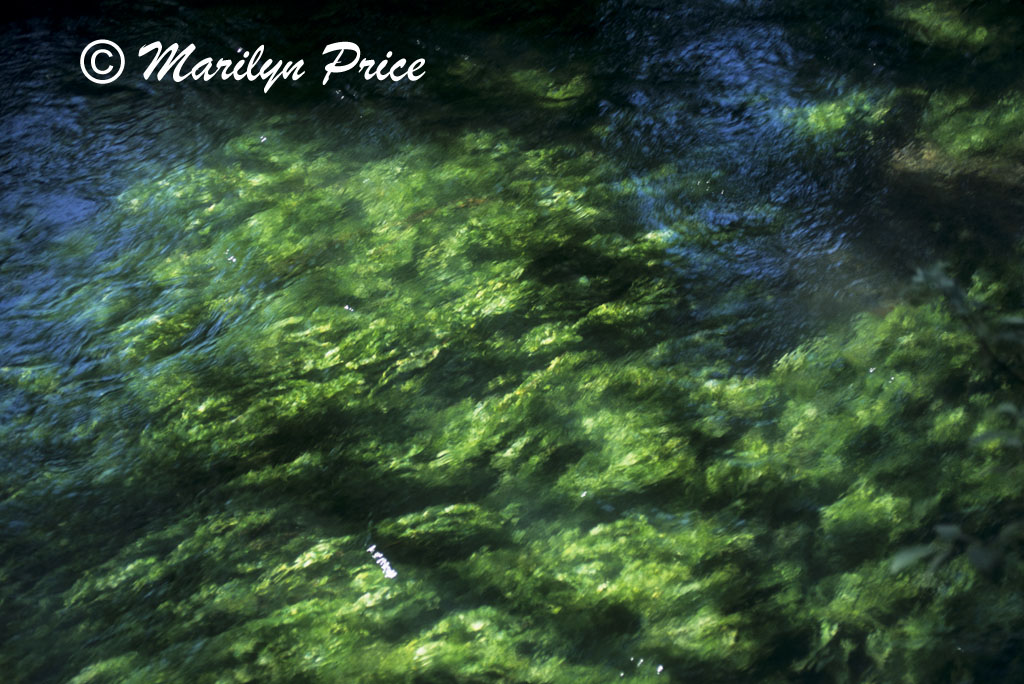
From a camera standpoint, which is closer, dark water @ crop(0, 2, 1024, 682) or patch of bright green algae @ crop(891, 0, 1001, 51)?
dark water @ crop(0, 2, 1024, 682)

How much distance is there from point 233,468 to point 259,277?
49cm

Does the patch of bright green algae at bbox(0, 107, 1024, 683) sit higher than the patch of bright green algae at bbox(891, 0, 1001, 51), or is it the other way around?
the patch of bright green algae at bbox(891, 0, 1001, 51)

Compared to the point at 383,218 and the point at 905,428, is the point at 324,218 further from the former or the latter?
the point at 905,428

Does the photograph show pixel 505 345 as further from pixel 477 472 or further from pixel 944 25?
pixel 944 25

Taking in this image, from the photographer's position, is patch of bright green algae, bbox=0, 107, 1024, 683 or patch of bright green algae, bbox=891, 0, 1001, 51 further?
patch of bright green algae, bbox=891, 0, 1001, 51

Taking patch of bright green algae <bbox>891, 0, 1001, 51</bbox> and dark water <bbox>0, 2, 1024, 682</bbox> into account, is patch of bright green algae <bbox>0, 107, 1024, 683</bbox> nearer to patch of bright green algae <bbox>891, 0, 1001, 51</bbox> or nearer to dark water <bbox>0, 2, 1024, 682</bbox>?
dark water <bbox>0, 2, 1024, 682</bbox>

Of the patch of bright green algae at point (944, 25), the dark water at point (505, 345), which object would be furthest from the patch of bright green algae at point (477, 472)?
the patch of bright green algae at point (944, 25)

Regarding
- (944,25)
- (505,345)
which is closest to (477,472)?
(505,345)

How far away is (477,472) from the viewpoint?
4.99 ft

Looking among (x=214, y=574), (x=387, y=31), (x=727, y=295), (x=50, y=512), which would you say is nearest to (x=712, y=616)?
(x=727, y=295)

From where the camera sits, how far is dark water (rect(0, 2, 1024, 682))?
1340 millimetres

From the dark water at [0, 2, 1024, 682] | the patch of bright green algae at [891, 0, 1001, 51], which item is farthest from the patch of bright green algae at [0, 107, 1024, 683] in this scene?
the patch of bright green algae at [891, 0, 1001, 51]

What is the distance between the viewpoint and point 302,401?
164cm

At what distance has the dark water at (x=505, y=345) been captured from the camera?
1.34 meters
